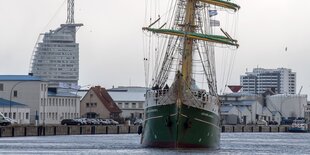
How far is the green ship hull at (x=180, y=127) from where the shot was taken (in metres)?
93.9

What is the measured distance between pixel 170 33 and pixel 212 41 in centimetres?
440

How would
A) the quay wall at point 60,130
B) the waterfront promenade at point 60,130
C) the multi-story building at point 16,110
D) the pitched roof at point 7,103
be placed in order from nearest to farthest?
1. the quay wall at point 60,130
2. the waterfront promenade at point 60,130
3. the multi-story building at point 16,110
4. the pitched roof at point 7,103

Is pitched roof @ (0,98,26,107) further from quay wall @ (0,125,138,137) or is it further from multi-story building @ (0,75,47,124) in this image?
quay wall @ (0,125,138,137)

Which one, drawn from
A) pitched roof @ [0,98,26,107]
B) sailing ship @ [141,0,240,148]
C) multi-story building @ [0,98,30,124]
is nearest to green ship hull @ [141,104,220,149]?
sailing ship @ [141,0,240,148]

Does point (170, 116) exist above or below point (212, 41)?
below

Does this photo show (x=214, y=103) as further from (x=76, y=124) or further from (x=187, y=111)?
(x=76, y=124)

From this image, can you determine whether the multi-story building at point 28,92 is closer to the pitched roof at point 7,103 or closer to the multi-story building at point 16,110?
the multi-story building at point 16,110

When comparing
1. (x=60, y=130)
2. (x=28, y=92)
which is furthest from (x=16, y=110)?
(x=60, y=130)

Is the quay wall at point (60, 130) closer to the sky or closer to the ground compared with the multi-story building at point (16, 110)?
closer to the ground

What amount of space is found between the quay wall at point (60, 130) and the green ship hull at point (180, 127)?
42.0 m

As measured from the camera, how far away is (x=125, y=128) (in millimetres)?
183000

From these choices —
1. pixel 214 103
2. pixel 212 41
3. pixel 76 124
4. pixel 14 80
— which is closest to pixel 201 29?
pixel 212 41

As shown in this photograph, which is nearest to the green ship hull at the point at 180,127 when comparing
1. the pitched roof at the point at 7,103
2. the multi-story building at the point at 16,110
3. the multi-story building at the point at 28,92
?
the multi-story building at the point at 16,110

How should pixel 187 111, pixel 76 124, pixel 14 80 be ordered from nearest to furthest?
pixel 187 111
pixel 76 124
pixel 14 80
